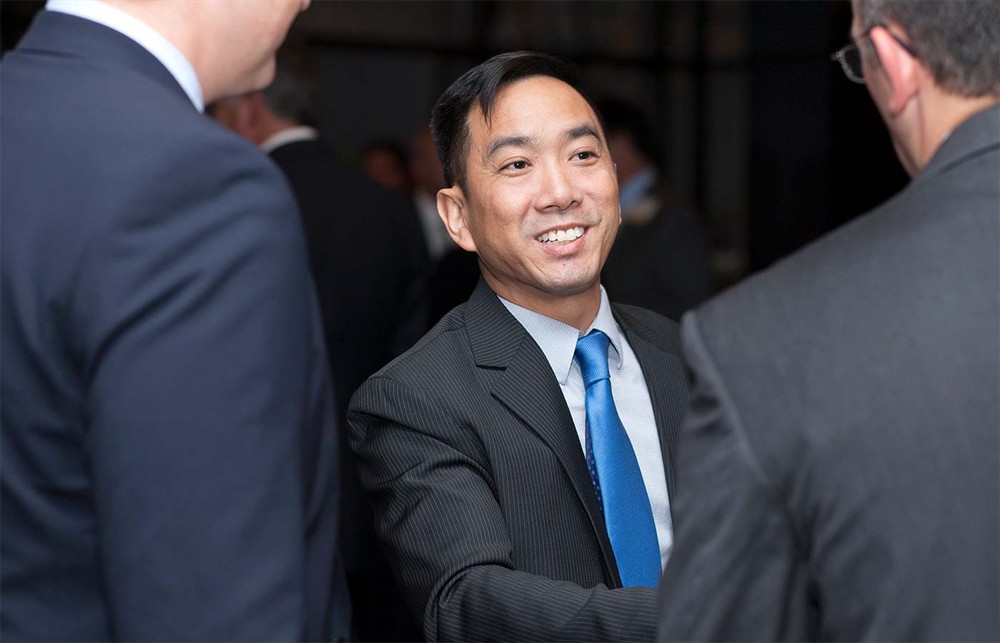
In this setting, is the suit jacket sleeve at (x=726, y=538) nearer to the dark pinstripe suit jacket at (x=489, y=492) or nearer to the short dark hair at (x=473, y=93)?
the dark pinstripe suit jacket at (x=489, y=492)

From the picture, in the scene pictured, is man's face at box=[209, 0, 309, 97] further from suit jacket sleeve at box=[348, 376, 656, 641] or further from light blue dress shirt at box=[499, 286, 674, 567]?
light blue dress shirt at box=[499, 286, 674, 567]

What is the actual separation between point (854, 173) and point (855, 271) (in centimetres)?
368

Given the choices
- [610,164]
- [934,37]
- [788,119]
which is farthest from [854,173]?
[934,37]

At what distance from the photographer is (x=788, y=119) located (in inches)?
192

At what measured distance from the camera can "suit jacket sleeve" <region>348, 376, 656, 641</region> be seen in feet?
5.15

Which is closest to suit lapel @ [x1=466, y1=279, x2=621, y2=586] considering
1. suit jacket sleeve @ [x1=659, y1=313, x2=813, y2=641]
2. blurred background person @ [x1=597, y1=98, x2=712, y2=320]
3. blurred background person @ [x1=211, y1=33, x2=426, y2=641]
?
suit jacket sleeve @ [x1=659, y1=313, x2=813, y2=641]

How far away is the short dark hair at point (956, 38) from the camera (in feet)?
3.71

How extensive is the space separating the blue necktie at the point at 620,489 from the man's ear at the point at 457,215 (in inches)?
13.7

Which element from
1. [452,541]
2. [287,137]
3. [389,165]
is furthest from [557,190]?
[389,165]

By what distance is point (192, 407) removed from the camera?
3.69ft

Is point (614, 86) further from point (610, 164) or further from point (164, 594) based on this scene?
point (164, 594)

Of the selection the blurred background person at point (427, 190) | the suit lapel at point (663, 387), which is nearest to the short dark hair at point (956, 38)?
the suit lapel at point (663, 387)

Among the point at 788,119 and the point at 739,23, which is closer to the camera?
the point at 788,119

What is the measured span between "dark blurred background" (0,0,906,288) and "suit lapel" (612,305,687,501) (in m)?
2.76
